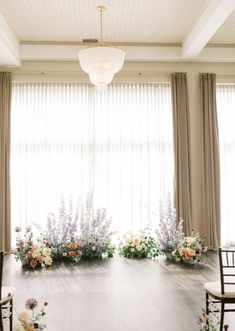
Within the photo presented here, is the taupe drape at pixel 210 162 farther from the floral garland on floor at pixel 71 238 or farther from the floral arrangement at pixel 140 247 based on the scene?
the floral garland on floor at pixel 71 238

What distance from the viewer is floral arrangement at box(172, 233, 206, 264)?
648 cm

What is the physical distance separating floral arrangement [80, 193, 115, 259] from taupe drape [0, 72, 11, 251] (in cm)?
148

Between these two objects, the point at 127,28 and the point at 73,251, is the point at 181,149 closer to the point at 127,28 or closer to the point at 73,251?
the point at 127,28

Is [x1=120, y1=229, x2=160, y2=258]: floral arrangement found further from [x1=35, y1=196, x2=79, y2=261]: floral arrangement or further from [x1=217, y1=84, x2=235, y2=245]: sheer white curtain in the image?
[x1=217, y1=84, x2=235, y2=245]: sheer white curtain

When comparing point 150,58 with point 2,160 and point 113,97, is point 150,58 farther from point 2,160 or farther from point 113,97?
point 2,160

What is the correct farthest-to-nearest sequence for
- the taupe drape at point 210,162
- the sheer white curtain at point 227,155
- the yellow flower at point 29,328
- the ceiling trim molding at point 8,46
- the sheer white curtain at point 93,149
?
1. the sheer white curtain at point 227,155
2. the sheer white curtain at point 93,149
3. the taupe drape at point 210,162
4. the ceiling trim molding at point 8,46
5. the yellow flower at point 29,328

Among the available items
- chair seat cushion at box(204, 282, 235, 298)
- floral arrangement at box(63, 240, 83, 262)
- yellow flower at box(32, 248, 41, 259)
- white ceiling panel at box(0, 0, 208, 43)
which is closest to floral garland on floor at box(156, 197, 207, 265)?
floral arrangement at box(63, 240, 83, 262)

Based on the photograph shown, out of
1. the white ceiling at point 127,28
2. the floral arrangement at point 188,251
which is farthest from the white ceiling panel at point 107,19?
the floral arrangement at point 188,251

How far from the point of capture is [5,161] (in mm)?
7750

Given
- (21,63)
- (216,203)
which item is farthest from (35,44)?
(216,203)

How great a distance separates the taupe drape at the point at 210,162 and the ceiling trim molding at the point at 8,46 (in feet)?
12.1

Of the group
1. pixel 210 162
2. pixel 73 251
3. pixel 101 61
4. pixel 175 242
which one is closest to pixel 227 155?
pixel 210 162

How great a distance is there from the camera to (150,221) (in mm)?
8023

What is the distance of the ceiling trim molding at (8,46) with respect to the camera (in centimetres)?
643
